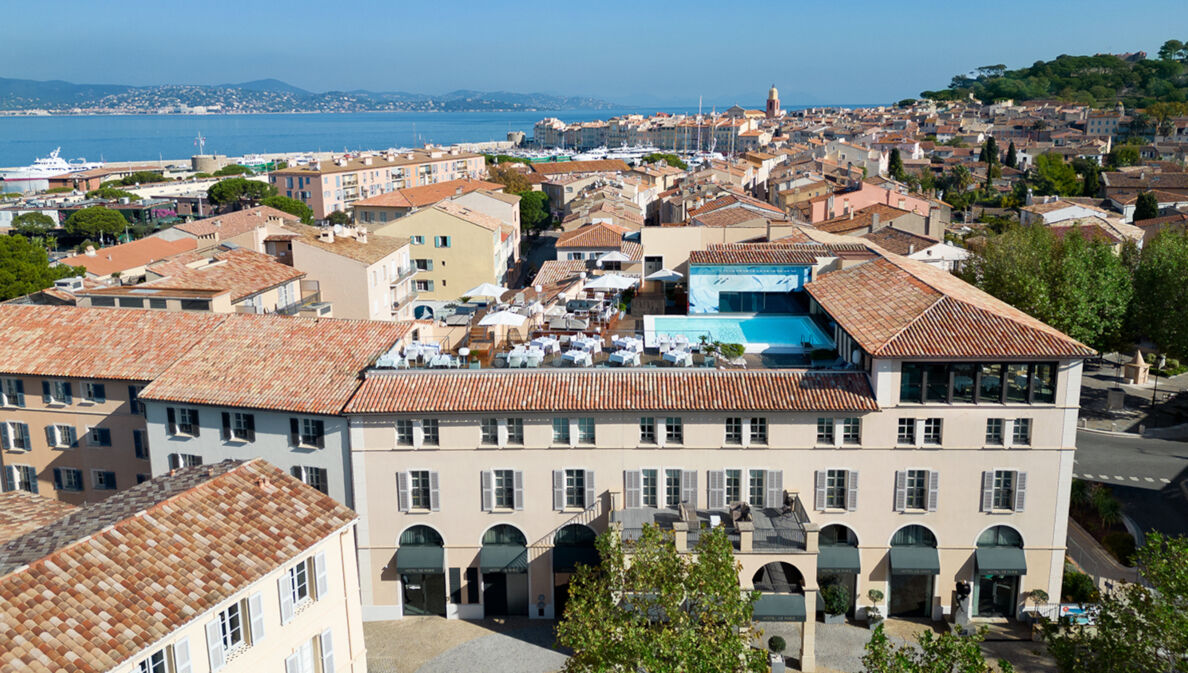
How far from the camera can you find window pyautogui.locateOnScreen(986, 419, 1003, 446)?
3284cm

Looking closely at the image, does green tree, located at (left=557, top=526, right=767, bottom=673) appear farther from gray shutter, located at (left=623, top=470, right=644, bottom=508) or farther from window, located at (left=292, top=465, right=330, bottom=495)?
window, located at (left=292, top=465, right=330, bottom=495)

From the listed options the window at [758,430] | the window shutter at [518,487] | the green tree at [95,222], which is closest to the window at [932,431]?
the window at [758,430]

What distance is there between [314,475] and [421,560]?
5133 mm

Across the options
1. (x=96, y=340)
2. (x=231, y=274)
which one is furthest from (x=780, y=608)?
(x=231, y=274)

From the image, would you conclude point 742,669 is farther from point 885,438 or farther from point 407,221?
point 407,221

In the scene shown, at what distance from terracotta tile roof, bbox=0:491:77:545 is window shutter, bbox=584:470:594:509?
53.8 ft

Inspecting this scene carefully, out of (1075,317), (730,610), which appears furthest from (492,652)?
(1075,317)

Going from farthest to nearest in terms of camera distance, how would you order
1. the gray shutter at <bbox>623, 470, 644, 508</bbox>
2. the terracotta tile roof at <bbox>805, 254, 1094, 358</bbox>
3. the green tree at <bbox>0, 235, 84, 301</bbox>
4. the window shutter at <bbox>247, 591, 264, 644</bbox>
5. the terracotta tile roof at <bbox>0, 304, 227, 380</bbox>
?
1. the green tree at <bbox>0, 235, 84, 301</bbox>
2. the terracotta tile roof at <bbox>0, 304, 227, 380</bbox>
3. the gray shutter at <bbox>623, 470, 644, 508</bbox>
4. the terracotta tile roof at <bbox>805, 254, 1094, 358</bbox>
5. the window shutter at <bbox>247, 591, 264, 644</bbox>

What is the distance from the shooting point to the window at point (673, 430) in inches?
1297

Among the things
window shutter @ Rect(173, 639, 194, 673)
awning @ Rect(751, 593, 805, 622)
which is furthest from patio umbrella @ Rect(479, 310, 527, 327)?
window shutter @ Rect(173, 639, 194, 673)

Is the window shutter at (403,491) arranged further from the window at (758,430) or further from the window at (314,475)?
the window at (758,430)

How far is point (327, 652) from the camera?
24922mm

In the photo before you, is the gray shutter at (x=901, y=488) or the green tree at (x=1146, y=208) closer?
the gray shutter at (x=901, y=488)

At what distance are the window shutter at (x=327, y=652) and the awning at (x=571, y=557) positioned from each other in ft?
33.5
